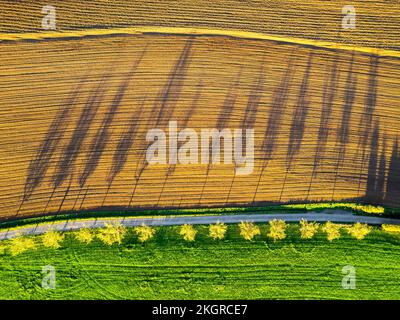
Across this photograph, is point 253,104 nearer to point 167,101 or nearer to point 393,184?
point 167,101

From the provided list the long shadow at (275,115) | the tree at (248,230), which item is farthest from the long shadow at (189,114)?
the tree at (248,230)

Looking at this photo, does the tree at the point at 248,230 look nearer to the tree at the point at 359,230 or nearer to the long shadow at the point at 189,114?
the long shadow at the point at 189,114

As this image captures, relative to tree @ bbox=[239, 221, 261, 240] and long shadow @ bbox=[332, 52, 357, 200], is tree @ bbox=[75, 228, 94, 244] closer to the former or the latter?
tree @ bbox=[239, 221, 261, 240]

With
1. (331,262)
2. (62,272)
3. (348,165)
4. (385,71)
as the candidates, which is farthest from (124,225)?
(385,71)

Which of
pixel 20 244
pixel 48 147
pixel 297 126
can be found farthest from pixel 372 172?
Result: pixel 20 244

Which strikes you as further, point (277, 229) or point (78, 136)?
point (78, 136)

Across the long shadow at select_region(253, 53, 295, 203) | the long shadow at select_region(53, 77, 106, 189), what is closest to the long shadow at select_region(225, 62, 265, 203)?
the long shadow at select_region(253, 53, 295, 203)

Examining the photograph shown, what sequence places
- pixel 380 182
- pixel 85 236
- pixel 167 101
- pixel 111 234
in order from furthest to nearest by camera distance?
pixel 380 182 < pixel 167 101 < pixel 111 234 < pixel 85 236
